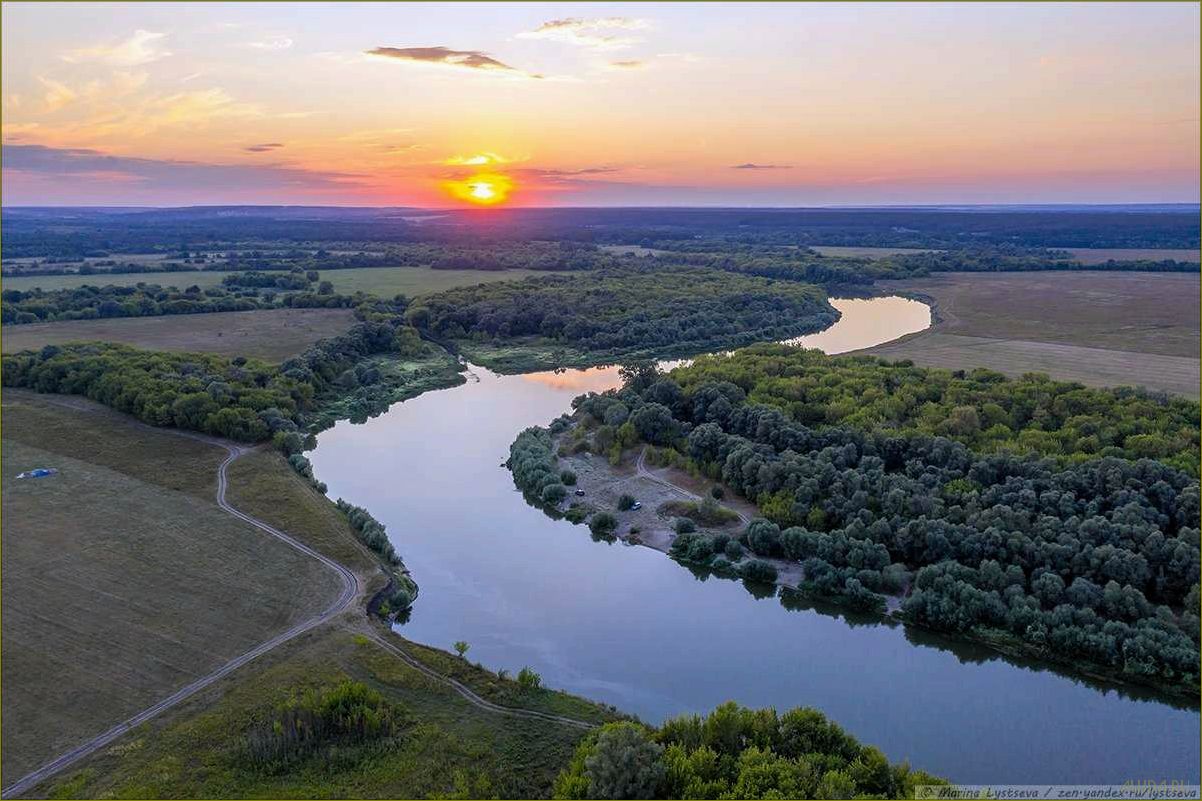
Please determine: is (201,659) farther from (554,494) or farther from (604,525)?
(554,494)

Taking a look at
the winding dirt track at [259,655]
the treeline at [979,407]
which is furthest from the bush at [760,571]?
the treeline at [979,407]

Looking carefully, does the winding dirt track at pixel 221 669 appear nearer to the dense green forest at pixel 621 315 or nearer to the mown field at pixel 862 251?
the dense green forest at pixel 621 315

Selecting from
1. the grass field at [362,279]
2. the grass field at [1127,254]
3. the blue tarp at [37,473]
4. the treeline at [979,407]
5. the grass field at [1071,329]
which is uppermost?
the grass field at [1127,254]

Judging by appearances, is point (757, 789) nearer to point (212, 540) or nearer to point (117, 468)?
point (212, 540)

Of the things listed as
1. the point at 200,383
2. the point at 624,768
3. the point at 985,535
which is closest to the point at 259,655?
the point at 624,768

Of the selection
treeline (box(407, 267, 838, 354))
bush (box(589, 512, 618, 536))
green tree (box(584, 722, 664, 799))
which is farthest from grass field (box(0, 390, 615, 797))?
treeline (box(407, 267, 838, 354))

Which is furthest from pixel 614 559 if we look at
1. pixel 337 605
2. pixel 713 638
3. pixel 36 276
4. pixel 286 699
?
pixel 36 276
